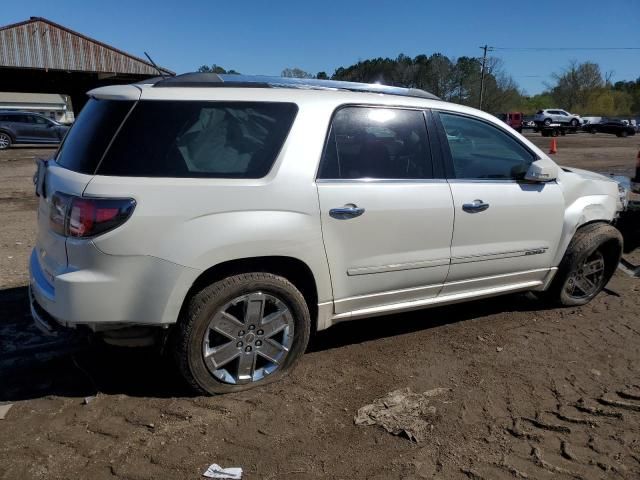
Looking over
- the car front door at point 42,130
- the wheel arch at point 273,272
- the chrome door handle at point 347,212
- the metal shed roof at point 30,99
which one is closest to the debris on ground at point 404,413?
the wheel arch at point 273,272

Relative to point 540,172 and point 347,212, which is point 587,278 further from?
point 347,212

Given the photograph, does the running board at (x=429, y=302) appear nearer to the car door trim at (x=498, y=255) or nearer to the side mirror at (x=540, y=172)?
the car door trim at (x=498, y=255)

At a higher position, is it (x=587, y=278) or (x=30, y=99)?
(x=30, y=99)

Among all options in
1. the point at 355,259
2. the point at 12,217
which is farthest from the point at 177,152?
the point at 12,217

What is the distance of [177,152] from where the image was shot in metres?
3.08

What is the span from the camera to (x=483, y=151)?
427 cm

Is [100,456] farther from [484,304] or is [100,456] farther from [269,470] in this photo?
[484,304]

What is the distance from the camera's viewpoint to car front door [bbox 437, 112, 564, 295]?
3.95 metres

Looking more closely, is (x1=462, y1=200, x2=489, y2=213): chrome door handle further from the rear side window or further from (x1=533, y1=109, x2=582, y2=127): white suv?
(x1=533, y1=109, x2=582, y2=127): white suv

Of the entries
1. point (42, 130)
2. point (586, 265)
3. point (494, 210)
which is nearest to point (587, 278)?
point (586, 265)

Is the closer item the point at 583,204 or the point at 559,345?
the point at 559,345

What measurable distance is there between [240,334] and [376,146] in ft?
4.94

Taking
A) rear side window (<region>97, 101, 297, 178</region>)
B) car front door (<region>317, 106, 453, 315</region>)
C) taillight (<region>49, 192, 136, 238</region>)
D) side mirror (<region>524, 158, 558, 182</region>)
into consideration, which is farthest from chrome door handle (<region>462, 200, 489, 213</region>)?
taillight (<region>49, 192, 136, 238</region>)

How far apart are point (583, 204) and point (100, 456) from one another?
4.03 meters
